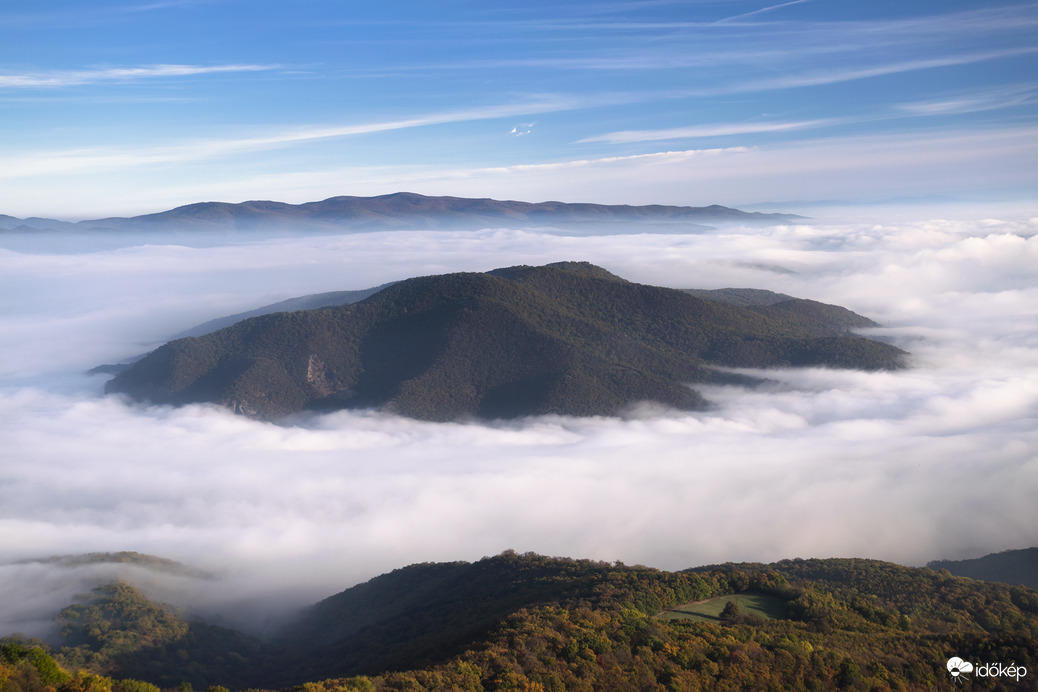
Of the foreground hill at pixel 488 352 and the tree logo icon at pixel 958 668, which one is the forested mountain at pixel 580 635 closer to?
the tree logo icon at pixel 958 668

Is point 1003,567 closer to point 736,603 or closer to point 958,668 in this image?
point 736,603

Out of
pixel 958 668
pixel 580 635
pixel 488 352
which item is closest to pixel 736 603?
pixel 958 668

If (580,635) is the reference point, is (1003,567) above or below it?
below

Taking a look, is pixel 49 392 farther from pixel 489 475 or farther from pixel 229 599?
pixel 229 599

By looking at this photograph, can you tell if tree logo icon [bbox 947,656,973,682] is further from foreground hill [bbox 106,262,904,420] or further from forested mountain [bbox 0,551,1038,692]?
foreground hill [bbox 106,262,904,420]

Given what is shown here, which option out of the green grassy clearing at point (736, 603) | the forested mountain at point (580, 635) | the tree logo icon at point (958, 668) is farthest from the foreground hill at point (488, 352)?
the tree logo icon at point (958, 668)
